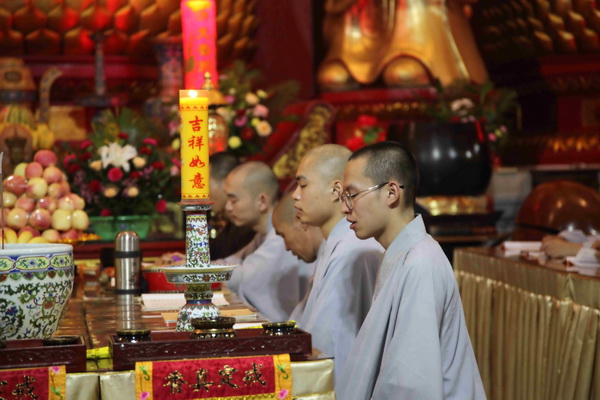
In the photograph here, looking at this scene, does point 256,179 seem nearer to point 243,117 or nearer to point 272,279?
point 272,279

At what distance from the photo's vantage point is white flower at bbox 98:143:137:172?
4.10m

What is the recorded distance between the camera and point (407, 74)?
22.1 ft

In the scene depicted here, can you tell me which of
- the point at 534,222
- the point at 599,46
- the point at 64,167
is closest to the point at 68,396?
the point at 64,167

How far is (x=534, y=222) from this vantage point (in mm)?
4695

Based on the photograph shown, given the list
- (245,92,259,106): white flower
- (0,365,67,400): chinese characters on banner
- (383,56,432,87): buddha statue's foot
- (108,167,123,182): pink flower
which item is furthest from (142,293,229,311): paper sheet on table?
(383,56,432,87): buddha statue's foot

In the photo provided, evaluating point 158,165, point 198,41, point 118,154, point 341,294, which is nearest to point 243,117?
point 198,41

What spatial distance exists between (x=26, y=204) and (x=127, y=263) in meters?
0.34

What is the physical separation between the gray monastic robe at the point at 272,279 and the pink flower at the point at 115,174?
24.1 inches

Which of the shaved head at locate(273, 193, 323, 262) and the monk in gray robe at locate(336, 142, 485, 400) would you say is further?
the shaved head at locate(273, 193, 323, 262)

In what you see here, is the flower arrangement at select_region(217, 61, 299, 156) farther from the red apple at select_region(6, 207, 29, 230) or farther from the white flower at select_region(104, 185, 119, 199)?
the red apple at select_region(6, 207, 29, 230)

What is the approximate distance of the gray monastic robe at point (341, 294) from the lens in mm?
2662

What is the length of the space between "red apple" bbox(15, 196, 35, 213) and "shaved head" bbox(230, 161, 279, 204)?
1011 mm

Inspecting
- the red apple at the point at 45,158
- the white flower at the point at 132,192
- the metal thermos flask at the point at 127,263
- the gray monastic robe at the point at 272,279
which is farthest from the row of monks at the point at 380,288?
the white flower at the point at 132,192

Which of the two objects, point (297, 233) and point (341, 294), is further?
point (297, 233)
